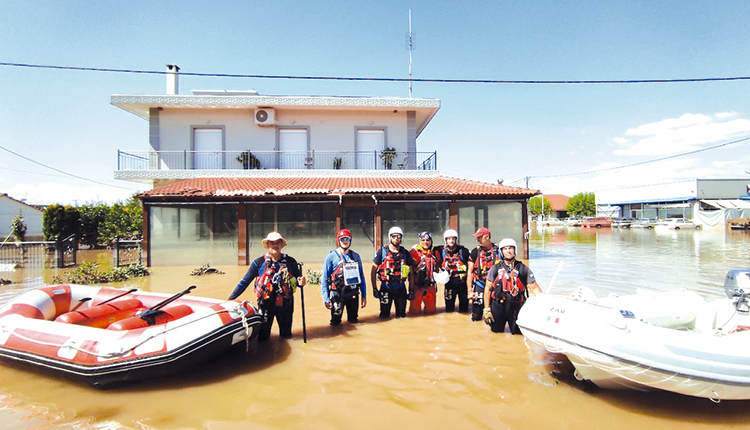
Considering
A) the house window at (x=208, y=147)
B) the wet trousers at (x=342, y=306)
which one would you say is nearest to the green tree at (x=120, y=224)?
the house window at (x=208, y=147)

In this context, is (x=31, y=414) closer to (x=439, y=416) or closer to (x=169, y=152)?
(x=439, y=416)

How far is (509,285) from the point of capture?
18.3 ft

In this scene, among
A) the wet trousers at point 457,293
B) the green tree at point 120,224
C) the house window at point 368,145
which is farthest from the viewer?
the green tree at point 120,224

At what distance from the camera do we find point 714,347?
146 inches

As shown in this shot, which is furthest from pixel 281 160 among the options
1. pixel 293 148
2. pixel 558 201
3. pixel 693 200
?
pixel 558 201

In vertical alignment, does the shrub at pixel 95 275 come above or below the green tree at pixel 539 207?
below

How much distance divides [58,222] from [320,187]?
456 inches

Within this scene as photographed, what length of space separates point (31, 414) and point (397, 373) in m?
3.60

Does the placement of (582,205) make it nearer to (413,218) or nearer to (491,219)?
(491,219)

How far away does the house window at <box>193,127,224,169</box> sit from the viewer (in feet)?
61.4

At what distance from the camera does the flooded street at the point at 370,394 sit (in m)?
3.83

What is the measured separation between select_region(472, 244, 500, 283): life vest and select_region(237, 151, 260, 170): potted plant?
14.3 meters

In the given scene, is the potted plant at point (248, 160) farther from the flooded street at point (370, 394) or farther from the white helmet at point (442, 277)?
the white helmet at point (442, 277)

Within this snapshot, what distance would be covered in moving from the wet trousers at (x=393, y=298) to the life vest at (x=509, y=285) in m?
1.64
